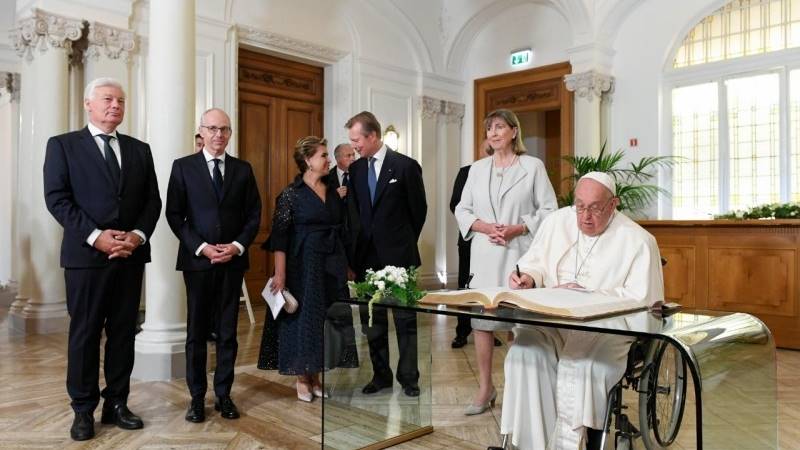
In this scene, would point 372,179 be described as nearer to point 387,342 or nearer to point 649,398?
point 387,342

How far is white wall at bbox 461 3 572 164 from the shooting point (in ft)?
28.8

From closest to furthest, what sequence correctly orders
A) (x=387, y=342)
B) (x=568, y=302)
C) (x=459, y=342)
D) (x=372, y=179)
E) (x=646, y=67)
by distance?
(x=568, y=302), (x=387, y=342), (x=372, y=179), (x=459, y=342), (x=646, y=67)

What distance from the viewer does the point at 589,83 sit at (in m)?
8.08

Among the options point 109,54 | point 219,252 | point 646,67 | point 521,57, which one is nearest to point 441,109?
point 521,57

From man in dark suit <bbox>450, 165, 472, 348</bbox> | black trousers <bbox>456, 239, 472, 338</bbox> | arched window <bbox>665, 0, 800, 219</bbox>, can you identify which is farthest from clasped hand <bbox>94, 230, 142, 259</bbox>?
arched window <bbox>665, 0, 800, 219</bbox>

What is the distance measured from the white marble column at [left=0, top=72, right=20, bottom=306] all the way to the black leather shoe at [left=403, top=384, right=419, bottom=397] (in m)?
7.72

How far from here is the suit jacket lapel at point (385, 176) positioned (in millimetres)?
3580

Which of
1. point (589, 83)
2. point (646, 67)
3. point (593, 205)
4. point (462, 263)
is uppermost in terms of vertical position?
point (646, 67)

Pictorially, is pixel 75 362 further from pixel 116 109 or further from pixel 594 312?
pixel 594 312

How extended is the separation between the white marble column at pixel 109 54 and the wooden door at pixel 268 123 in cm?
149

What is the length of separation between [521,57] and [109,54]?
18.1 ft

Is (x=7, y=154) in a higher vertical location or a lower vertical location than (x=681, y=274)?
higher

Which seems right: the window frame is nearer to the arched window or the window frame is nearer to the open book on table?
the arched window

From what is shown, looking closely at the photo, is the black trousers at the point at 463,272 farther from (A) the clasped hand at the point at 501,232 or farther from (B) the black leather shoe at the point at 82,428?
(B) the black leather shoe at the point at 82,428
